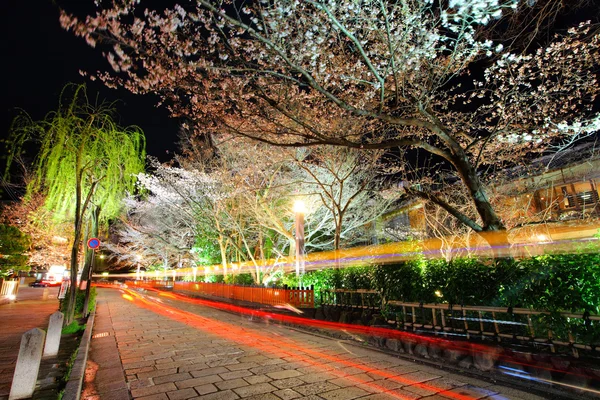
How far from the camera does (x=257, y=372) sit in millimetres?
5688

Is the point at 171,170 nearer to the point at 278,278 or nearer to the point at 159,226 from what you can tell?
the point at 278,278

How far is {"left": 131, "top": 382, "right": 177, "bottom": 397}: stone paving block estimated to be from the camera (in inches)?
186

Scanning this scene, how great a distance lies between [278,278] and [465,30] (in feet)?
51.2

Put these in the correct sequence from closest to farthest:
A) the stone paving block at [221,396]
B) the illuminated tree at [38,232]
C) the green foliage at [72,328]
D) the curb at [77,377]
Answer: the curb at [77,377]
the stone paving block at [221,396]
the green foliage at [72,328]
the illuminated tree at [38,232]

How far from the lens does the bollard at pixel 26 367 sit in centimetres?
455

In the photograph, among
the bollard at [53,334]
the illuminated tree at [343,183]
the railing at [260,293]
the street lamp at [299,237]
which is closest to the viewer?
the bollard at [53,334]

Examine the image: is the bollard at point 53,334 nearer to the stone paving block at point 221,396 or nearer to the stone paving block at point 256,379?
the stone paving block at point 221,396

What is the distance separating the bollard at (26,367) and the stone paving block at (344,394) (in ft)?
14.5

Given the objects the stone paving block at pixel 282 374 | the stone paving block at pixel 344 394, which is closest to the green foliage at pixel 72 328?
the stone paving block at pixel 282 374

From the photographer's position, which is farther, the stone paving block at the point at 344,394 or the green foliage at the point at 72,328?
the green foliage at the point at 72,328

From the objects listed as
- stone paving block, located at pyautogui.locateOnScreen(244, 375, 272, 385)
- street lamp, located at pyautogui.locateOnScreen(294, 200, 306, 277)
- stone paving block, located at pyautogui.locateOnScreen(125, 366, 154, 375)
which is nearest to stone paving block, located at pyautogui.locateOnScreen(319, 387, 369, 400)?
stone paving block, located at pyautogui.locateOnScreen(244, 375, 272, 385)

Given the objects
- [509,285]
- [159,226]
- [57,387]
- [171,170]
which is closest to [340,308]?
[509,285]

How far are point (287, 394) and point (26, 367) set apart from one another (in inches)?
157

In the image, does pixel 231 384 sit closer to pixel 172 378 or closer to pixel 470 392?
pixel 172 378
